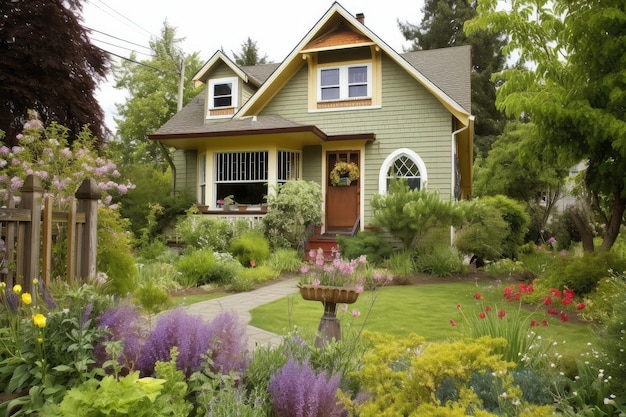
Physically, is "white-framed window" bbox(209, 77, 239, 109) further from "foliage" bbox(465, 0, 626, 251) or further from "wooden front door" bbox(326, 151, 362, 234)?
"foliage" bbox(465, 0, 626, 251)

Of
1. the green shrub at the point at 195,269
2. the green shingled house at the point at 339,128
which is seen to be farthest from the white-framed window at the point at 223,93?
the green shrub at the point at 195,269

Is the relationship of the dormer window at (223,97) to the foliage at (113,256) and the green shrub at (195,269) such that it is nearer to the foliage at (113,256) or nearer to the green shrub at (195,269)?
the green shrub at (195,269)

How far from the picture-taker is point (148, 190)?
14633 millimetres

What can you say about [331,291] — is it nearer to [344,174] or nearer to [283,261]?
[283,261]

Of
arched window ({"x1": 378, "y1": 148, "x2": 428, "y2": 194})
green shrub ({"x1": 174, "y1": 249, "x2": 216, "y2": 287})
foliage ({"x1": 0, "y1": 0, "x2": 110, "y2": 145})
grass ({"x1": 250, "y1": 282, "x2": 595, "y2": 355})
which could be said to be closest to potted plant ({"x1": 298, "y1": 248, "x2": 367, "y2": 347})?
grass ({"x1": 250, "y1": 282, "x2": 595, "y2": 355})

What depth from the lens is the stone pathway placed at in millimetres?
5320

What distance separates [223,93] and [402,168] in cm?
669

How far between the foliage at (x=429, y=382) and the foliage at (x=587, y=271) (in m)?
5.44

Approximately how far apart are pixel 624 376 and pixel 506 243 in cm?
1113

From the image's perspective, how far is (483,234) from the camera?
1223cm

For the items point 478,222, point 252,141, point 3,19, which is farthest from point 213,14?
point 478,222

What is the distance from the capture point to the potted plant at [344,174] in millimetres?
13812

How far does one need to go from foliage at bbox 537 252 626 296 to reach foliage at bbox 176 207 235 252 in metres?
7.56

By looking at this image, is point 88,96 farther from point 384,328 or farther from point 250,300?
point 384,328
